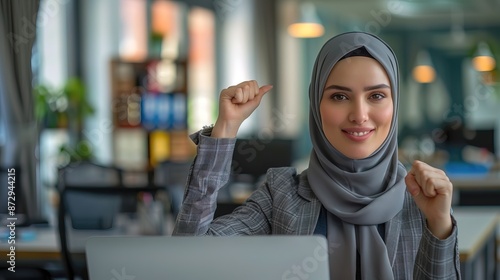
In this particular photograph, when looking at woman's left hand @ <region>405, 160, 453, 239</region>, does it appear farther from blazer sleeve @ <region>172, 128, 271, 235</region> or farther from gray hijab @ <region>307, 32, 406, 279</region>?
blazer sleeve @ <region>172, 128, 271, 235</region>

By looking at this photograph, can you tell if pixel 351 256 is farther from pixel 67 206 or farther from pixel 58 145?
pixel 58 145

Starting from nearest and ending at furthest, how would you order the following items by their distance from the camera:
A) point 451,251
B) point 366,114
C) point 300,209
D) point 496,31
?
point 451,251, point 366,114, point 300,209, point 496,31

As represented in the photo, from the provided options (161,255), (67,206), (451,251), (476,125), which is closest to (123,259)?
(161,255)

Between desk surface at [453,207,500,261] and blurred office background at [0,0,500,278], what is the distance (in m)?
1.25

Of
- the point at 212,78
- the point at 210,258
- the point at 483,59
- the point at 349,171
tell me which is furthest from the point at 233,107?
the point at 483,59

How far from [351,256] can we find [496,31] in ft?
39.1

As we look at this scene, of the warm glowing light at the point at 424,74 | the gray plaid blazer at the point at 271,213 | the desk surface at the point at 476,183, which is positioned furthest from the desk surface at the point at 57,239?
the warm glowing light at the point at 424,74

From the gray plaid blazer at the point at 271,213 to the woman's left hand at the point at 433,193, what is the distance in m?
0.06

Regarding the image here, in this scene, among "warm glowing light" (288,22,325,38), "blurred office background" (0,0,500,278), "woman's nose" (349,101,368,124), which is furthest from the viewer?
"warm glowing light" (288,22,325,38)

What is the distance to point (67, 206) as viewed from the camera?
3.32 meters

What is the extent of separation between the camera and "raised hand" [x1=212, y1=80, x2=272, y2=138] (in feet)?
5.62

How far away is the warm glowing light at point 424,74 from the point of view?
12789mm

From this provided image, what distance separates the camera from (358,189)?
1776 millimetres

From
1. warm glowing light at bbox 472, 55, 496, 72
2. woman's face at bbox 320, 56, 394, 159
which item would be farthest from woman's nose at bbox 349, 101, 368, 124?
warm glowing light at bbox 472, 55, 496, 72
